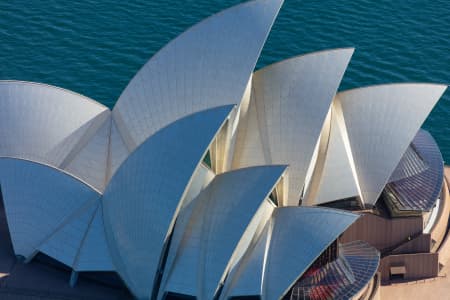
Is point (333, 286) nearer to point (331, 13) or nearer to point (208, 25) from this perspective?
point (208, 25)

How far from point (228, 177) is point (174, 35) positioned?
30.2 meters

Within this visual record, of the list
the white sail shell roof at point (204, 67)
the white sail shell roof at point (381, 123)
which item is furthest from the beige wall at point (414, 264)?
the white sail shell roof at point (204, 67)

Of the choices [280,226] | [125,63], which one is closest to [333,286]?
[280,226]

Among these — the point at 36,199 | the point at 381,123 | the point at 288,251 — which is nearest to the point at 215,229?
the point at 288,251

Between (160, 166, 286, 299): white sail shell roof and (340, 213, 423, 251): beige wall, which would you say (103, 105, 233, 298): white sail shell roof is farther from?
(340, 213, 423, 251): beige wall

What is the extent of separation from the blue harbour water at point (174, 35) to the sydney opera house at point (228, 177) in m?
14.5

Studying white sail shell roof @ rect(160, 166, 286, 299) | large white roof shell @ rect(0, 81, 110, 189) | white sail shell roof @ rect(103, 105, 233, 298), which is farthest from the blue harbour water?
white sail shell roof @ rect(160, 166, 286, 299)

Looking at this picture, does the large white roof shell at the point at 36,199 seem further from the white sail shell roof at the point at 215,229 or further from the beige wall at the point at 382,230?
the beige wall at the point at 382,230

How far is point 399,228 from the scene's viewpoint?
53125 mm

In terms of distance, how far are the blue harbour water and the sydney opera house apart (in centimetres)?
1452

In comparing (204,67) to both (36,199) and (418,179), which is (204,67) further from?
(418,179)

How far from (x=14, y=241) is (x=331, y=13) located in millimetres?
38165

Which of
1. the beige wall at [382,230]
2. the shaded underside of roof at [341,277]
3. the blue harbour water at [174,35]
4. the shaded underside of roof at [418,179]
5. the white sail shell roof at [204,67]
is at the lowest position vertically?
the shaded underside of roof at [341,277]

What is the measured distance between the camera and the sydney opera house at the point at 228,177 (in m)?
46.1
